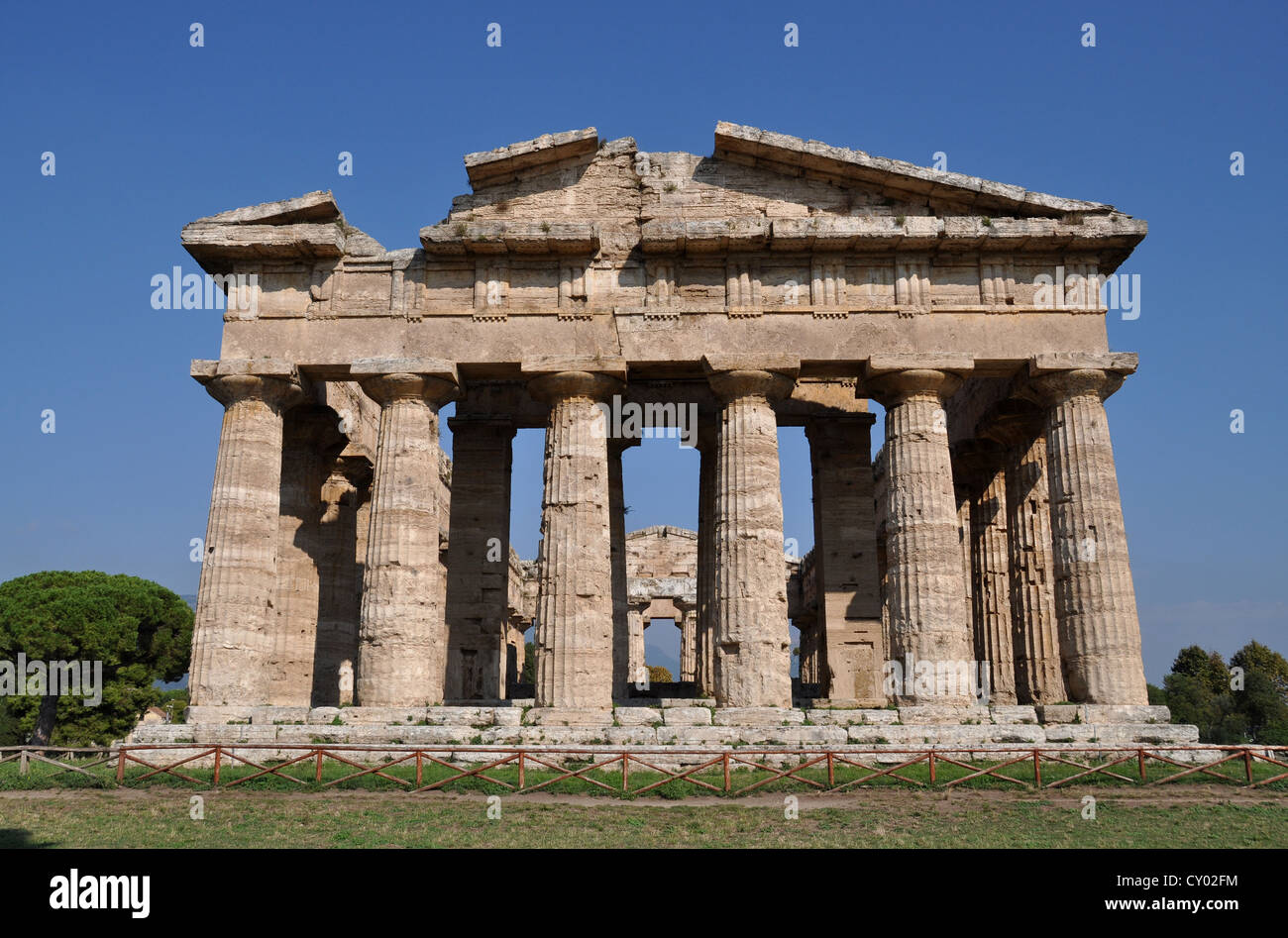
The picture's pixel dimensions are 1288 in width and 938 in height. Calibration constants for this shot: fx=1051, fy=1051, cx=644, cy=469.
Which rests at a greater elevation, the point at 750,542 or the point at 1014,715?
the point at 750,542

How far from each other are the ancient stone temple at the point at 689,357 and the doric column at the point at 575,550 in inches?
2.4

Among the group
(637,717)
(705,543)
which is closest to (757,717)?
(637,717)

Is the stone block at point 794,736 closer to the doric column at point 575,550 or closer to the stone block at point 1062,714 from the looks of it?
the doric column at point 575,550

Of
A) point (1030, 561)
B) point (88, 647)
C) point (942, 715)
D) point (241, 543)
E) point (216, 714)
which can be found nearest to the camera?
point (942, 715)

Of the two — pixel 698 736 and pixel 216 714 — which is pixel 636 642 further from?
pixel 216 714

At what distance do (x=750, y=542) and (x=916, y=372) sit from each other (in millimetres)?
5196

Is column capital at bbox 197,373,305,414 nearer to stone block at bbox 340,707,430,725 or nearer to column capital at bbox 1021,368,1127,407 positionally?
stone block at bbox 340,707,430,725

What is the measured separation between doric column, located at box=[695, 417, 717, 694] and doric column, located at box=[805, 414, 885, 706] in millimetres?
2798

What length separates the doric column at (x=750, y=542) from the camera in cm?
2150

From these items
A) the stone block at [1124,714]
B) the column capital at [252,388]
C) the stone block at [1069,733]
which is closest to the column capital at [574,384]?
the column capital at [252,388]

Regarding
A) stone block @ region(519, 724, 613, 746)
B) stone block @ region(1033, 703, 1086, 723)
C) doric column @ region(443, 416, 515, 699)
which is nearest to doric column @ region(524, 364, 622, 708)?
stone block @ region(519, 724, 613, 746)

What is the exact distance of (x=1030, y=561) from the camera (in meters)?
26.0

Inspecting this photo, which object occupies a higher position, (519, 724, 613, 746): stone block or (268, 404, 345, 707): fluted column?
(268, 404, 345, 707): fluted column

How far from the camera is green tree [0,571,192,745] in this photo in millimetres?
41875
